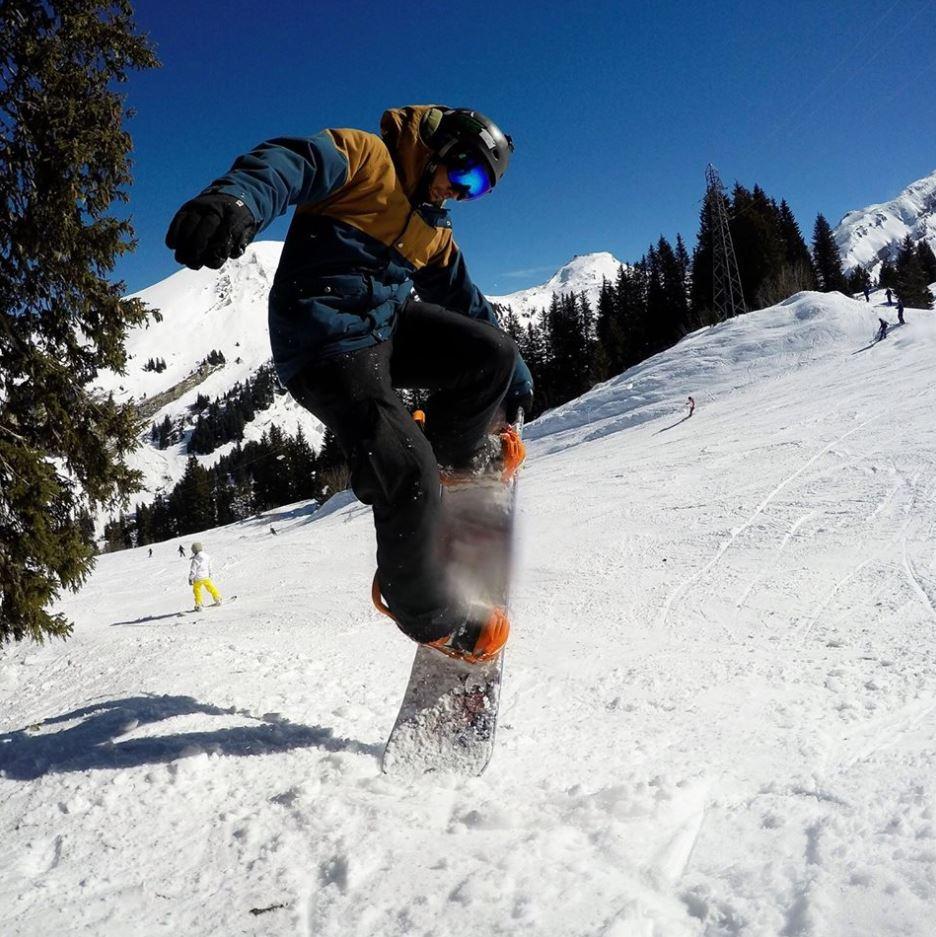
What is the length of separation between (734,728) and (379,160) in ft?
8.02

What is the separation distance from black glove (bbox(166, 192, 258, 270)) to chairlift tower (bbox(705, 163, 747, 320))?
4235cm

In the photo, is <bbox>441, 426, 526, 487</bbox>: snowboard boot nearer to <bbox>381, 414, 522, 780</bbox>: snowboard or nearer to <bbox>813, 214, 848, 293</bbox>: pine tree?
<bbox>381, 414, 522, 780</bbox>: snowboard

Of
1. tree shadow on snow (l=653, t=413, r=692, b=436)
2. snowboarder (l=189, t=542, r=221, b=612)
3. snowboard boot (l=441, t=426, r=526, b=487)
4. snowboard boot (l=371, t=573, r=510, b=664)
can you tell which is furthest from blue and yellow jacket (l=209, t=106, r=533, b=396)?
tree shadow on snow (l=653, t=413, r=692, b=436)

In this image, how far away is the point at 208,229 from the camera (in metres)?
1.62

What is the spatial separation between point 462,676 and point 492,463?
92 cm

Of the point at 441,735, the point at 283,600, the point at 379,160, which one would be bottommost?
the point at 283,600

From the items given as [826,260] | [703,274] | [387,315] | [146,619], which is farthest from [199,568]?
[826,260]

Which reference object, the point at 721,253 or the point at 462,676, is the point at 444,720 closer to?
the point at 462,676

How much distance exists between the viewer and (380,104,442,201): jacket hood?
2391mm

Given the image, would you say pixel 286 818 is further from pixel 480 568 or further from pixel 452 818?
pixel 480 568

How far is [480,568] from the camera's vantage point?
2699 mm

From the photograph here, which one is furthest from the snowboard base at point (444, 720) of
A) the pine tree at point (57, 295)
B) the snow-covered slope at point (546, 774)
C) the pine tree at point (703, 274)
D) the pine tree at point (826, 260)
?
the pine tree at point (826, 260)

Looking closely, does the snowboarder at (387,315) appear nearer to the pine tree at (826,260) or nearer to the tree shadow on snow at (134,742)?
the tree shadow on snow at (134,742)

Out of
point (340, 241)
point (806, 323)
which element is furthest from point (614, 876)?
point (806, 323)
